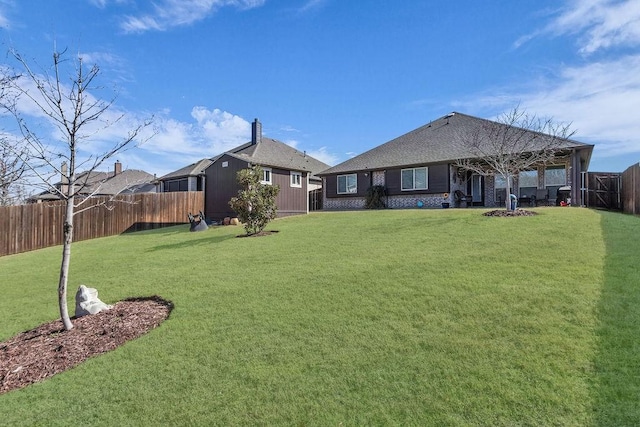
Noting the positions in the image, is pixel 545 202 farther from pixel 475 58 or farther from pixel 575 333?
pixel 575 333

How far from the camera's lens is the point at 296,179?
20734 millimetres

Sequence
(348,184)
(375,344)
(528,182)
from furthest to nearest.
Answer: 1. (348,184)
2. (528,182)
3. (375,344)

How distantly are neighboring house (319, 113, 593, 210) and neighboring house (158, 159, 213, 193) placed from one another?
1025 centimetres

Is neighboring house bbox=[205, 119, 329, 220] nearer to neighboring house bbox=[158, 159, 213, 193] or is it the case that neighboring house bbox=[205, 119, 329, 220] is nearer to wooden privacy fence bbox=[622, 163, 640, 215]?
neighboring house bbox=[158, 159, 213, 193]

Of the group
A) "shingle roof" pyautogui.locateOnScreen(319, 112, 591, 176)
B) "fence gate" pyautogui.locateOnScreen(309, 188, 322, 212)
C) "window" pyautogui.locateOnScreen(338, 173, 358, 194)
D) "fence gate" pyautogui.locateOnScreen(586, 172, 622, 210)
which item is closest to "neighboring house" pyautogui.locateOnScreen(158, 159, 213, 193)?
"fence gate" pyautogui.locateOnScreen(309, 188, 322, 212)

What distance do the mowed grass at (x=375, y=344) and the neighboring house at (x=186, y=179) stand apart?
1976 cm

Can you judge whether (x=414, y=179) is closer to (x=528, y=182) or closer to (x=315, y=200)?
(x=528, y=182)

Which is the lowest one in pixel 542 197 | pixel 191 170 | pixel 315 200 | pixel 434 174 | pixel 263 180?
pixel 542 197

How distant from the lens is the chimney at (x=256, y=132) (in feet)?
78.6

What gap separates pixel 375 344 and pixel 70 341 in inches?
163

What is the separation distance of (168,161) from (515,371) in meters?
23.6

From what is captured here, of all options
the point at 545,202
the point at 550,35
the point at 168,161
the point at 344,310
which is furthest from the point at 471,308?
the point at 168,161

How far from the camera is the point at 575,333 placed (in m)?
3.69

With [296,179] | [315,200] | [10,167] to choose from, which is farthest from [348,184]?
[10,167]
